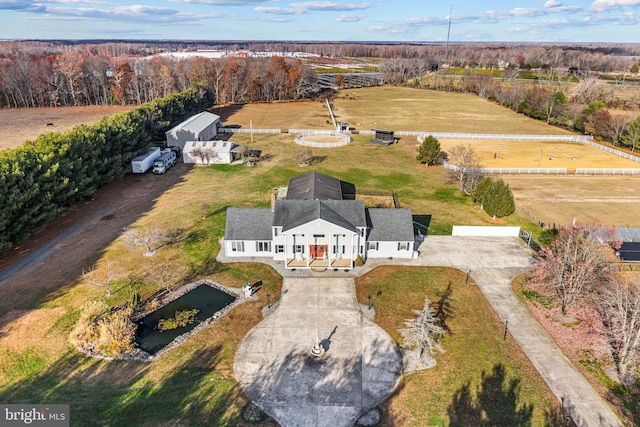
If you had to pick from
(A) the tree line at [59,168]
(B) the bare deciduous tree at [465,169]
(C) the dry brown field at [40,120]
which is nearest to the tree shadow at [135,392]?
(A) the tree line at [59,168]

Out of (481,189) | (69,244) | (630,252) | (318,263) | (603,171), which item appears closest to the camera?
(318,263)

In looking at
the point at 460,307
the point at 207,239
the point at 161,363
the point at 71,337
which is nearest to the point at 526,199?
the point at 460,307

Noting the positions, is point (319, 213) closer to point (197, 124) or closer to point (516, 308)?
point (516, 308)

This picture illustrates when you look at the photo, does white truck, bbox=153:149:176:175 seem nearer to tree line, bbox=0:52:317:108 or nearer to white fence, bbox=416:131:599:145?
white fence, bbox=416:131:599:145

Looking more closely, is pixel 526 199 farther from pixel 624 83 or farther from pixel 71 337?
pixel 624 83

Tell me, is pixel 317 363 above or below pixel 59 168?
below

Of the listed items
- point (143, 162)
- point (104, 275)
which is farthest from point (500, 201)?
point (143, 162)

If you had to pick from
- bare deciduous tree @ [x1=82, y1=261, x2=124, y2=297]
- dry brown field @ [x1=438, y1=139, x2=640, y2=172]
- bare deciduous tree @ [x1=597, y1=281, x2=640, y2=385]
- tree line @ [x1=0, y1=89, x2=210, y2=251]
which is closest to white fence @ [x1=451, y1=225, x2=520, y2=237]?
bare deciduous tree @ [x1=597, y1=281, x2=640, y2=385]
